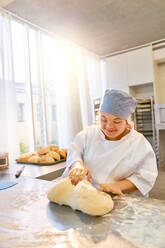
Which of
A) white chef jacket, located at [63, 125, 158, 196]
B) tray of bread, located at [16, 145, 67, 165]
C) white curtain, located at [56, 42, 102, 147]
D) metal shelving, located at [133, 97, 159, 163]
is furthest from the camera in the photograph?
metal shelving, located at [133, 97, 159, 163]

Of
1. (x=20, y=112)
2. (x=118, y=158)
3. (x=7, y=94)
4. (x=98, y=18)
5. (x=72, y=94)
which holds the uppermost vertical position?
(x=98, y=18)

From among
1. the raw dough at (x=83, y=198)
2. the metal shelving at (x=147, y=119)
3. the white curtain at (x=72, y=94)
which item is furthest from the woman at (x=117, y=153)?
the metal shelving at (x=147, y=119)

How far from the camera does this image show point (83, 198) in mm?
672

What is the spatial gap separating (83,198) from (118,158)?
408 millimetres

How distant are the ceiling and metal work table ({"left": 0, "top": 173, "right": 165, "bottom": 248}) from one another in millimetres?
2371

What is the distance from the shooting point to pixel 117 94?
3.53ft

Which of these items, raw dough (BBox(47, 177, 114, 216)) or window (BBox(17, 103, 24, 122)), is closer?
raw dough (BBox(47, 177, 114, 216))

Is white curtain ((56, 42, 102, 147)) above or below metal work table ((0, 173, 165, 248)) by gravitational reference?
above

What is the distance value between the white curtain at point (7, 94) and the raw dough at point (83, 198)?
1806 millimetres

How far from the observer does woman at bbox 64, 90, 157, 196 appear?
0.93m

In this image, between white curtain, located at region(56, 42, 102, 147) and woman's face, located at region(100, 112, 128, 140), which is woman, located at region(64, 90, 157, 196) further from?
white curtain, located at region(56, 42, 102, 147)

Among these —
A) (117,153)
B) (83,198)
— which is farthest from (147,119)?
(83,198)

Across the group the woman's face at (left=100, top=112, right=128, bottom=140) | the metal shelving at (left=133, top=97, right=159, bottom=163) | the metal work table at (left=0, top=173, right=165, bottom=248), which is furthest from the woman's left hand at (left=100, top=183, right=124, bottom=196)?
the metal shelving at (left=133, top=97, right=159, bottom=163)

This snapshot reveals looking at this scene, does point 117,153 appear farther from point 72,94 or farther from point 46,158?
point 72,94
